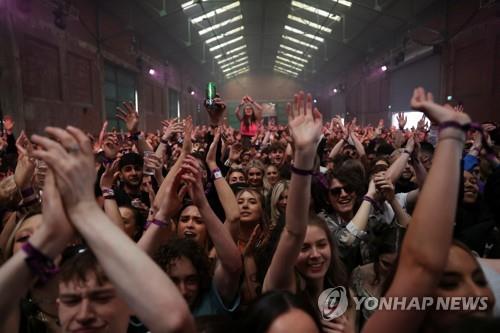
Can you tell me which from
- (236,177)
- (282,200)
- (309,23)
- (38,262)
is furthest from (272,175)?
(309,23)

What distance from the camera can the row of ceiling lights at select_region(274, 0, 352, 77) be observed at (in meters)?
16.1

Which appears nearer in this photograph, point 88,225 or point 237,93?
point 88,225

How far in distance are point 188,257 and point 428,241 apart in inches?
49.6

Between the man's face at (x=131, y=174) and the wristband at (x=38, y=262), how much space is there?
3186 millimetres

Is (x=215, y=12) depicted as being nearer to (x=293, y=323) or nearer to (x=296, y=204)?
(x=296, y=204)

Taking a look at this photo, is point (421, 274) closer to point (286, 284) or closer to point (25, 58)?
point (286, 284)

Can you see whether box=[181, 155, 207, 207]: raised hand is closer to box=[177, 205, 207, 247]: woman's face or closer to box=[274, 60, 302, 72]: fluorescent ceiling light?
box=[177, 205, 207, 247]: woman's face

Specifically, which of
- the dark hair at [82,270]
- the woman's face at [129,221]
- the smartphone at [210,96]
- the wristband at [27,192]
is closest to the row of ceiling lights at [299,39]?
the smartphone at [210,96]

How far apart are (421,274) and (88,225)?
3.10 feet

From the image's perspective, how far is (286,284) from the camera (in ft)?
5.41

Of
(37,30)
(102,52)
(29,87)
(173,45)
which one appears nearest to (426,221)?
(29,87)

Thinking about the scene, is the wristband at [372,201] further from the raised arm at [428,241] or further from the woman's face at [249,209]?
the raised arm at [428,241]

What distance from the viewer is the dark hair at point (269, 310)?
1315 mm

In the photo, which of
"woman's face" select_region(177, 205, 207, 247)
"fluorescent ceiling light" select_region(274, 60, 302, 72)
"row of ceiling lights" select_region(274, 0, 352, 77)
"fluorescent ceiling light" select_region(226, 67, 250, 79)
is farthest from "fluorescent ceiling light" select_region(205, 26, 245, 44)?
"woman's face" select_region(177, 205, 207, 247)
